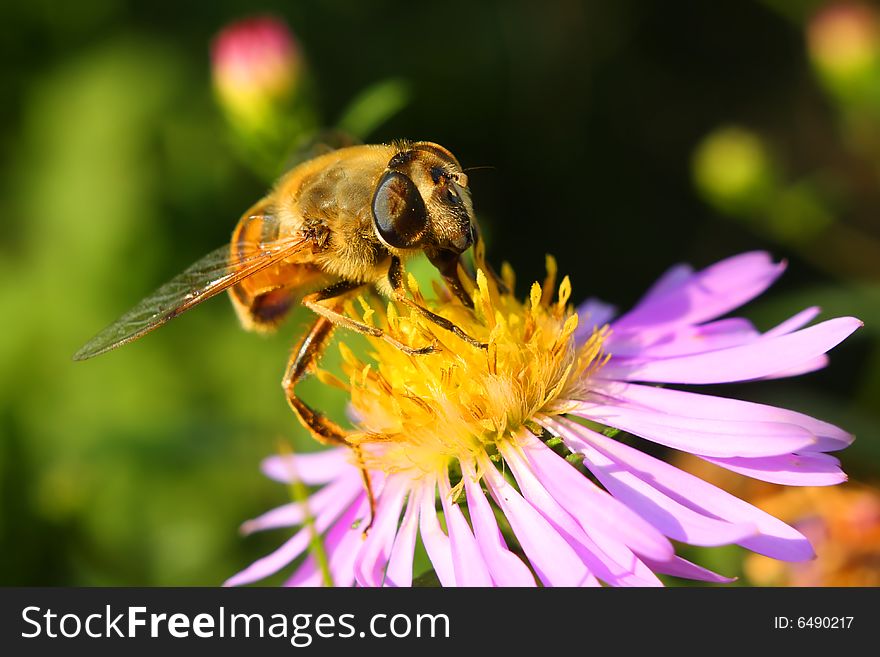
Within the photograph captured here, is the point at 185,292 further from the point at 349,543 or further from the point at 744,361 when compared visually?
the point at 744,361

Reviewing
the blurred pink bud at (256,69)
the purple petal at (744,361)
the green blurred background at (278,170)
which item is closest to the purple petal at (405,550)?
the purple petal at (744,361)

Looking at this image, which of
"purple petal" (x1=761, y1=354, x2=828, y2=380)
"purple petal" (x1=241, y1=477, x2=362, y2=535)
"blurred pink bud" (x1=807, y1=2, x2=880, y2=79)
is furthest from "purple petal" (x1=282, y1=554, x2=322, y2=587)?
"blurred pink bud" (x1=807, y1=2, x2=880, y2=79)

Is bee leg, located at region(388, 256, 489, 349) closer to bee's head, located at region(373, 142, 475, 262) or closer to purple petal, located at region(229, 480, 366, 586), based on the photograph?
bee's head, located at region(373, 142, 475, 262)

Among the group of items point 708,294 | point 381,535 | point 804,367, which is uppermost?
point 708,294

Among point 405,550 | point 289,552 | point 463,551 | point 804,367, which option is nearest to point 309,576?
point 289,552
